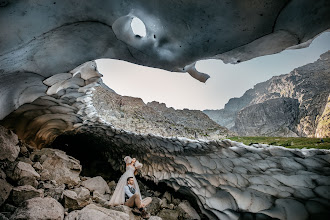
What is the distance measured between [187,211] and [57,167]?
11.8 ft

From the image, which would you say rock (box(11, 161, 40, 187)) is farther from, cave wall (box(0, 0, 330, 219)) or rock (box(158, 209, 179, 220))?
rock (box(158, 209, 179, 220))

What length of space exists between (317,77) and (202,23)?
43.3 meters

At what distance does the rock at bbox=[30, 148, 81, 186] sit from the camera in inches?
153

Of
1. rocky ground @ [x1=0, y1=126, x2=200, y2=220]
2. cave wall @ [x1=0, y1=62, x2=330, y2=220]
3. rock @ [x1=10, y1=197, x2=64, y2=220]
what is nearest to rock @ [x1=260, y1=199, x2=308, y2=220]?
cave wall @ [x1=0, y1=62, x2=330, y2=220]

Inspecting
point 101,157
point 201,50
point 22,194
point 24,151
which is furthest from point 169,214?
point 101,157

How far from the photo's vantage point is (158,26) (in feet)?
4.66

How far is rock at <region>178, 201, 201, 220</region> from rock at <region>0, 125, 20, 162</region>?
388cm

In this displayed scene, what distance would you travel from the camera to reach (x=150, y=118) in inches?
752

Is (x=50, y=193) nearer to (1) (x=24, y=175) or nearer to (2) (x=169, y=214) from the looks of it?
(1) (x=24, y=175)

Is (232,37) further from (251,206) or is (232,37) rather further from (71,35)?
(251,206)

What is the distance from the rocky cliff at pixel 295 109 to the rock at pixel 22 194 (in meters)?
17.1

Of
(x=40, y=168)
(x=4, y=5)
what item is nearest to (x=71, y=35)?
(x=4, y=5)

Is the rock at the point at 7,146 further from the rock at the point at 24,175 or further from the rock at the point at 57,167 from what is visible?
the rock at the point at 57,167

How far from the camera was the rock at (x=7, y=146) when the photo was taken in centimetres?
309
